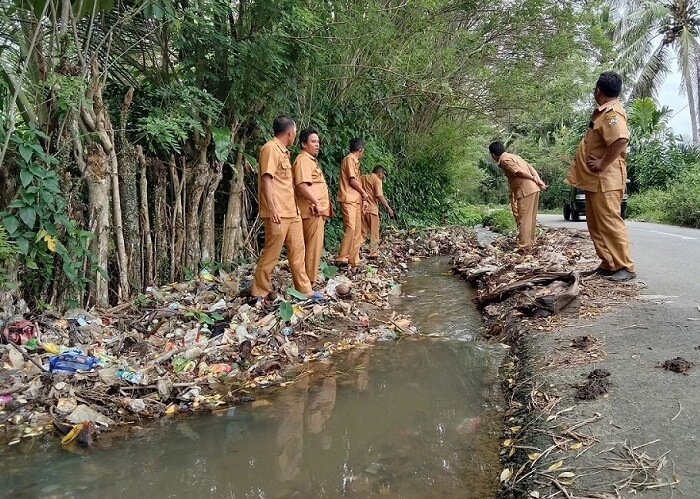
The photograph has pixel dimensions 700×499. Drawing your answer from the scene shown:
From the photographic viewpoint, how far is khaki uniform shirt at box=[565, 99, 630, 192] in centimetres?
442

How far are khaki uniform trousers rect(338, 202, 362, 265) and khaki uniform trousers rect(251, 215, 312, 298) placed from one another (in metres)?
2.06

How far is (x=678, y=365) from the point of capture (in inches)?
108

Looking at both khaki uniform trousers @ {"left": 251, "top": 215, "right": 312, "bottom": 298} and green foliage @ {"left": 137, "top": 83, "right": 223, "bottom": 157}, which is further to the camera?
khaki uniform trousers @ {"left": 251, "top": 215, "right": 312, "bottom": 298}

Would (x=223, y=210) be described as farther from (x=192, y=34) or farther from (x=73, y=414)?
(x=73, y=414)

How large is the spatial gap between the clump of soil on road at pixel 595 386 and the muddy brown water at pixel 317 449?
0.48m

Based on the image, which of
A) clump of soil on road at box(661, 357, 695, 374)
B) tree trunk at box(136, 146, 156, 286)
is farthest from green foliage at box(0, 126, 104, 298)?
clump of soil on road at box(661, 357, 695, 374)

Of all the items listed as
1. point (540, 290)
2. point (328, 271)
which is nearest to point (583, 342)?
point (540, 290)

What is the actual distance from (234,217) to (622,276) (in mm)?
4355

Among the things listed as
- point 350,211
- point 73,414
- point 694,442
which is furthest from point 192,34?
point 694,442

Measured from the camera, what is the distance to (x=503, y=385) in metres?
3.39

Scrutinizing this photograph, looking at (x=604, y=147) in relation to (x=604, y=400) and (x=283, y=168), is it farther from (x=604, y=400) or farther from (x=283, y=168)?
(x=283, y=168)

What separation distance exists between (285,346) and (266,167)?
180 cm

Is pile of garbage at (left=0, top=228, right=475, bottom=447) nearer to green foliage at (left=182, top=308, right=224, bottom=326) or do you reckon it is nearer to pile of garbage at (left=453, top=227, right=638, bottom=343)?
green foliage at (left=182, top=308, right=224, bottom=326)

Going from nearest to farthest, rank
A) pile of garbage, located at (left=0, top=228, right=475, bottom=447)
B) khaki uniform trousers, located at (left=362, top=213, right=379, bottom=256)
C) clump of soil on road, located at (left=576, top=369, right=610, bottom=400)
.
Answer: clump of soil on road, located at (left=576, top=369, right=610, bottom=400) → pile of garbage, located at (left=0, top=228, right=475, bottom=447) → khaki uniform trousers, located at (left=362, top=213, right=379, bottom=256)
